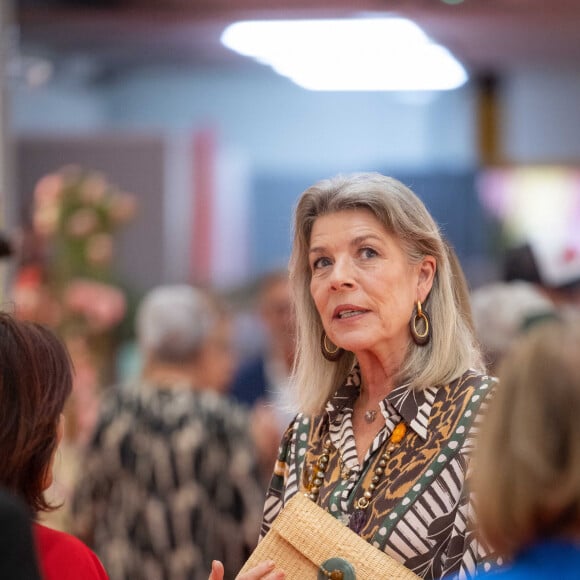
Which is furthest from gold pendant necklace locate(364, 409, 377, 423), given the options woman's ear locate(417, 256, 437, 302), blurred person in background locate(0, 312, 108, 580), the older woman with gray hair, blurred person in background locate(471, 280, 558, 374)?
blurred person in background locate(471, 280, 558, 374)

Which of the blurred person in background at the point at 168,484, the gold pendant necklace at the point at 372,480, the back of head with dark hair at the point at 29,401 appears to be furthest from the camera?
the blurred person in background at the point at 168,484

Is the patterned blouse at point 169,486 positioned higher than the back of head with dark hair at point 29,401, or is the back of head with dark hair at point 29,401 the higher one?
the back of head with dark hair at point 29,401

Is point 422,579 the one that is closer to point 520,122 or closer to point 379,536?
point 379,536

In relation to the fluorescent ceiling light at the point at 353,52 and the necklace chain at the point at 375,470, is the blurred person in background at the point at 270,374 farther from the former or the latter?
the necklace chain at the point at 375,470

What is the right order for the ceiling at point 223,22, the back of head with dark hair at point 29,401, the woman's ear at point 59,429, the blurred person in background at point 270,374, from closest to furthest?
the back of head with dark hair at point 29,401 < the woman's ear at point 59,429 < the blurred person in background at point 270,374 < the ceiling at point 223,22

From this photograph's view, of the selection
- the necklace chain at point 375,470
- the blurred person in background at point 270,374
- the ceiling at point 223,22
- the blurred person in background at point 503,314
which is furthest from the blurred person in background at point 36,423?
the ceiling at point 223,22

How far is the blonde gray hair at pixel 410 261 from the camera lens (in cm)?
244

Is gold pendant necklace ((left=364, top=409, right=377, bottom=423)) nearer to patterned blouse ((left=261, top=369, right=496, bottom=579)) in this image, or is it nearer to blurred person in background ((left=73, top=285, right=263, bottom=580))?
patterned blouse ((left=261, top=369, right=496, bottom=579))

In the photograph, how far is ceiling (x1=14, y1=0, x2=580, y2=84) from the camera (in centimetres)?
640

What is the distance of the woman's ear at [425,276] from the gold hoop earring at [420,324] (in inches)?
1.1

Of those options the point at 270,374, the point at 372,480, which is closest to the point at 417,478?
the point at 372,480

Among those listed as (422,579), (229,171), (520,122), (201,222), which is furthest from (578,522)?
(520,122)

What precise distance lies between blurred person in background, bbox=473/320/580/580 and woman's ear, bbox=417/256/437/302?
3.19 ft

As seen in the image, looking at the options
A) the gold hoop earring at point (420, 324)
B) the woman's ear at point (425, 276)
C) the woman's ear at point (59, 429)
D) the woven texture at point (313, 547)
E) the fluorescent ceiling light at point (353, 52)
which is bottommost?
the woven texture at point (313, 547)
